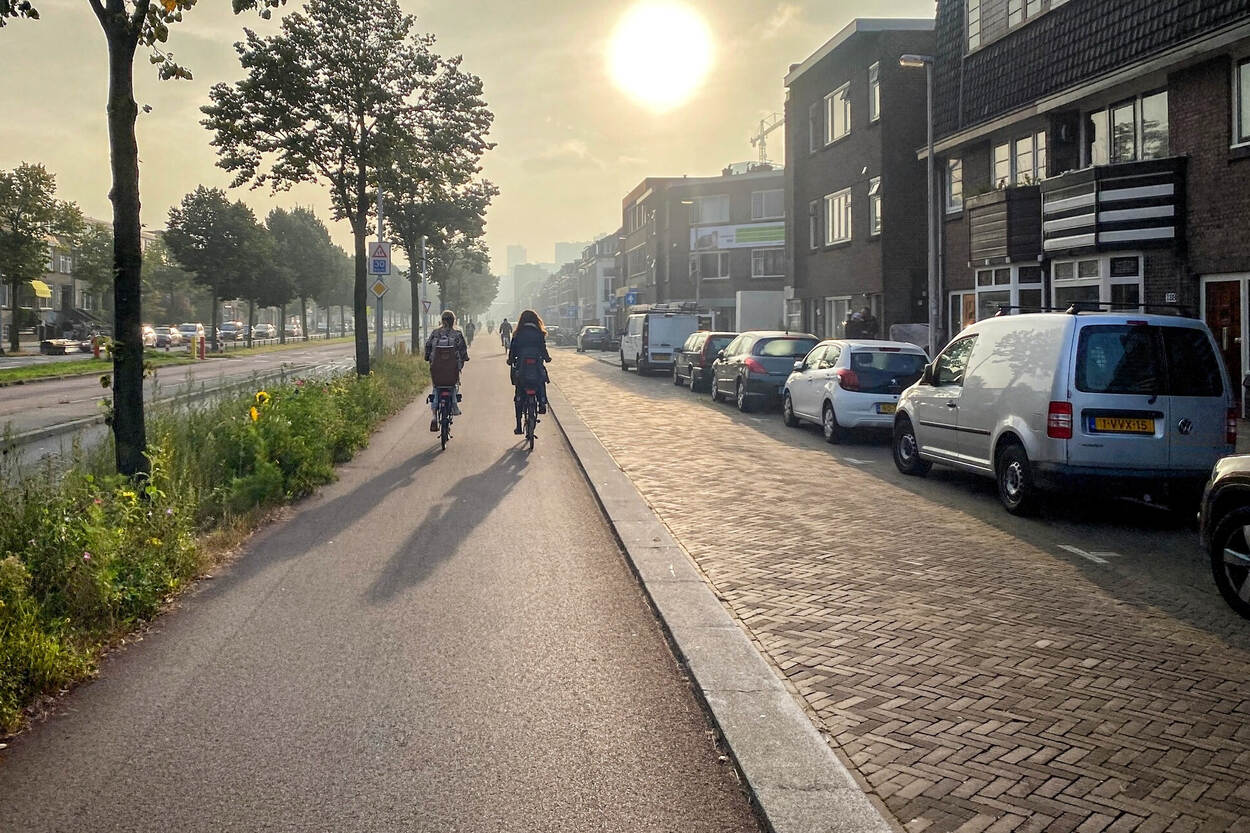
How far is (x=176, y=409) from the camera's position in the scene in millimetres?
11164

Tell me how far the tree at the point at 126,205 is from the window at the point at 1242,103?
1457cm

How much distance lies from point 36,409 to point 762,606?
18.5 m

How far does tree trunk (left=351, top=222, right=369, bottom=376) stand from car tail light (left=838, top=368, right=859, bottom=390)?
9712mm

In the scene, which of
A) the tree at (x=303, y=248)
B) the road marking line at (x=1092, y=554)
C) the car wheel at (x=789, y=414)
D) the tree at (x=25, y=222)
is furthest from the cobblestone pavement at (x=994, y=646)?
the tree at (x=303, y=248)

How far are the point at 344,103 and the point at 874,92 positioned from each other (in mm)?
15601

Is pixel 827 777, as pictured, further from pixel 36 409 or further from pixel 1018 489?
pixel 36 409

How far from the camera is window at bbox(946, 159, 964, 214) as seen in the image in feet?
82.1

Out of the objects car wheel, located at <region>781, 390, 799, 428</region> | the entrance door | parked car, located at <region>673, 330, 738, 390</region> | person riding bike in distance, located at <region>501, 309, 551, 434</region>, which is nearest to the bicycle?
person riding bike in distance, located at <region>501, 309, 551, 434</region>

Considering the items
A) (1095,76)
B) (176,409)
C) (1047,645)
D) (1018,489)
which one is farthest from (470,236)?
(1047,645)

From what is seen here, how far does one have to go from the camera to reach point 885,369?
1538 cm

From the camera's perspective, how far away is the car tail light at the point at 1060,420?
9070 mm

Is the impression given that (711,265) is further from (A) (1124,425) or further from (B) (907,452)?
(A) (1124,425)

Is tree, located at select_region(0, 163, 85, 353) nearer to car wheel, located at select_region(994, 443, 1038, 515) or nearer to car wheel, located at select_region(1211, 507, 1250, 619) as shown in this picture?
car wheel, located at select_region(994, 443, 1038, 515)

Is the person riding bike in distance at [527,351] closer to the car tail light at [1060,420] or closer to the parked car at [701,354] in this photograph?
the car tail light at [1060,420]
